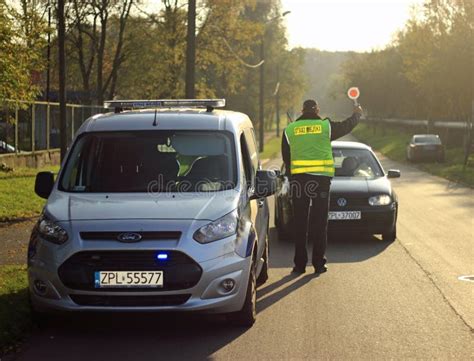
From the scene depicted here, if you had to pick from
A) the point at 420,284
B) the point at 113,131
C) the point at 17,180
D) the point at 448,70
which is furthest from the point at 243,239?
the point at 448,70

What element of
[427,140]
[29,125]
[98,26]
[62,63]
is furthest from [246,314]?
[98,26]

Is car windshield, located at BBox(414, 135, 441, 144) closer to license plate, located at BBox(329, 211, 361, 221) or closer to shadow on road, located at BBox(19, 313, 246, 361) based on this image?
license plate, located at BBox(329, 211, 361, 221)

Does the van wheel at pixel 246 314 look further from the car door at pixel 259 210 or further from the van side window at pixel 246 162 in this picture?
the van side window at pixel 246 162

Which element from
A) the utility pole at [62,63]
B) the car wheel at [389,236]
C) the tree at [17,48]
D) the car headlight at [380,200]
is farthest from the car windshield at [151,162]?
the utility pole at [62,63]

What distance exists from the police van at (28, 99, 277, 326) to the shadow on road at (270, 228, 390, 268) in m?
3.01

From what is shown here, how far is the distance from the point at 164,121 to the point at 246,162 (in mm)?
873

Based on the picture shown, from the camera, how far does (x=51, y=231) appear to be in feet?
22.8

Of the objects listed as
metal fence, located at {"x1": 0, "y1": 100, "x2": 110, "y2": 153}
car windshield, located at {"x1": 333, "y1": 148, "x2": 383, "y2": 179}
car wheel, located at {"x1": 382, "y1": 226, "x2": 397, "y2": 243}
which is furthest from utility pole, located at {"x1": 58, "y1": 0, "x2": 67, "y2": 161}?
car wheel, located at {"x1": 382, "y1": 226, "x2": 397, "y2": 243}

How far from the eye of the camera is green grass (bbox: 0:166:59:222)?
16.6 m

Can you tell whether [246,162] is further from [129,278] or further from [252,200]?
[129,278]

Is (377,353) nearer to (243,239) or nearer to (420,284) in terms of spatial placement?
(243,239)

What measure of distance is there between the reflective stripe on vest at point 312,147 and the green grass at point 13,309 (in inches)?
132

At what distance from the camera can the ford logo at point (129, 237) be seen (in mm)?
6699

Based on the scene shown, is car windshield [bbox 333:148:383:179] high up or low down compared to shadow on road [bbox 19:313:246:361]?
up
